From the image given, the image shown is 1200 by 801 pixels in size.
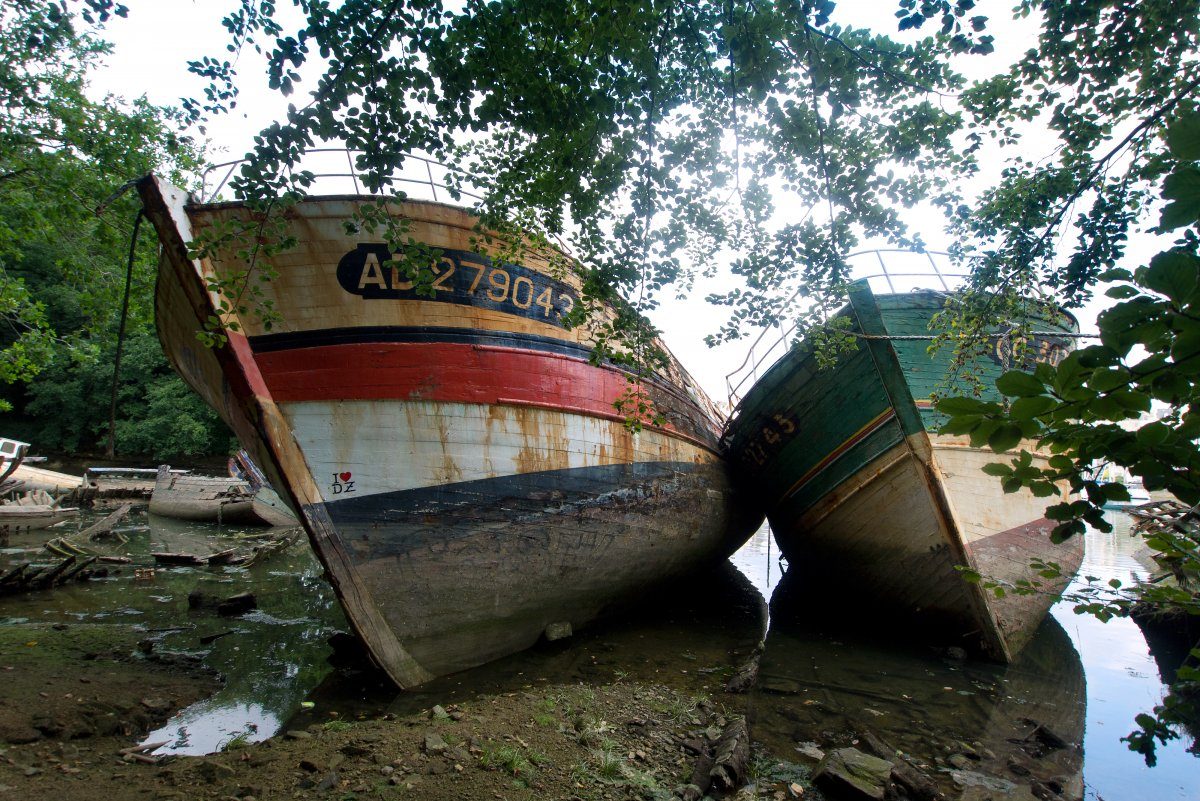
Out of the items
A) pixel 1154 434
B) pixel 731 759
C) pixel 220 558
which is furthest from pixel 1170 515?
pixel 220 558

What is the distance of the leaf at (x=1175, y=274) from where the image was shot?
873 mm

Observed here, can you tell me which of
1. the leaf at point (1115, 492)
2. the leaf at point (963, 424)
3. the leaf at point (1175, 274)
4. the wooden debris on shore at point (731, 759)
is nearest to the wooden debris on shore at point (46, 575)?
the wooden debris on shore at point (731, 759)

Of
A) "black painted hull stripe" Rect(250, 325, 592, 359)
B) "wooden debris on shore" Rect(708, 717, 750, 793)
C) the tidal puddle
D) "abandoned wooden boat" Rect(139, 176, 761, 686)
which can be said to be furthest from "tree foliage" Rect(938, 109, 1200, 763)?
the tidal puddle

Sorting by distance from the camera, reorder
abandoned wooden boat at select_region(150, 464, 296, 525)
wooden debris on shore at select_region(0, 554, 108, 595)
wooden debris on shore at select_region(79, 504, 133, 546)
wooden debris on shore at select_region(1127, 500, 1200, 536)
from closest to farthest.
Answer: wooden debris on shore at select_region(1127, 500, 1200, 536) < wooden debris on shore at select_region(0, 554, 108, 595) < wooden debris on shore at select_region(79, 504, 133, 546) < abandoned wooden boat at select_region(150, 464, 296, 525)

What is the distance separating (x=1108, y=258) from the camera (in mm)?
3332

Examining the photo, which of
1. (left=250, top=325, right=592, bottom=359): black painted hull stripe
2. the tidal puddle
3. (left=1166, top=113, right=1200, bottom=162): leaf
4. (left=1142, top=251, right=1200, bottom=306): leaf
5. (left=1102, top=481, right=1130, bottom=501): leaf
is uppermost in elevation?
(left=250, top=325, right=592, bottom=359): black painted hull stripe

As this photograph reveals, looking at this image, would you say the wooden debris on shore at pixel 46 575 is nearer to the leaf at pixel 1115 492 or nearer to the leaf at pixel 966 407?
the leaf at pixel 966 407

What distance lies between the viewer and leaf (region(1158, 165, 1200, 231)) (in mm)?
863

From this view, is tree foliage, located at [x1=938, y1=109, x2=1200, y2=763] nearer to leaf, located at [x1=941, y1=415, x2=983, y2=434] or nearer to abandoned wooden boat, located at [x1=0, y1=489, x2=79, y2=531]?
leaf, located at [x1=941, y1=415, x2=983, y2=434]

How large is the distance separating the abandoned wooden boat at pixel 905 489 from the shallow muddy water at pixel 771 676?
632mm

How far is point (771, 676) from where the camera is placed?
5.98 m

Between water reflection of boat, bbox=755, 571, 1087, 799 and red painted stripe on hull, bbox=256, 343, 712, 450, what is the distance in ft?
12.7

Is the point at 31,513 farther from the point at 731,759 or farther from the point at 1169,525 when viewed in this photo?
the point at 1169,525

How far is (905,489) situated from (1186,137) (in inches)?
268
